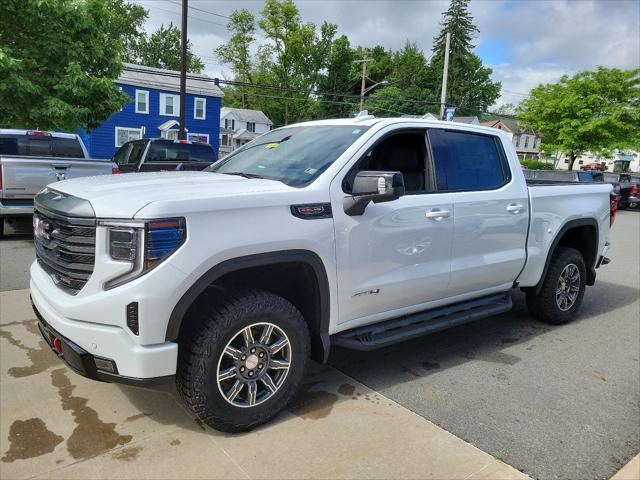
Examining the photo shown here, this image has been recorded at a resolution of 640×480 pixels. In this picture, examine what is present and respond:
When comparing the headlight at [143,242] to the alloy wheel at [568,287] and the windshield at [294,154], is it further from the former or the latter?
the alloy wheel at [568,287]

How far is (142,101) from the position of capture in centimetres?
3319

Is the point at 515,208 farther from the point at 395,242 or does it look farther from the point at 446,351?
the point at 395,242

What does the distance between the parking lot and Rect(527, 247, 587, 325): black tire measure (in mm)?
530

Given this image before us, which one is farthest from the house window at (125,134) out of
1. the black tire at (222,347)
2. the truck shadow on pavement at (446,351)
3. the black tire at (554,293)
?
the black tire at (222,347)

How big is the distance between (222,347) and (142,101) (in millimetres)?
33691

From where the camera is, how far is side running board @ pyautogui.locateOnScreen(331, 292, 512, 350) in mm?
3570

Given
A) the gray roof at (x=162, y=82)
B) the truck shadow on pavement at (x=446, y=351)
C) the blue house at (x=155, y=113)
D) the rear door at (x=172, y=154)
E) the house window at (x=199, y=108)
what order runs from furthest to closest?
the house window at (x=199, y=108)
the gray roof at (x=162, y=82)
the blue house at (x=155, y=113)
the rear door at (x=172, y=154)
the truck shadow on pavement at (x=446, y=351)

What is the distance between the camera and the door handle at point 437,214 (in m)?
3.81

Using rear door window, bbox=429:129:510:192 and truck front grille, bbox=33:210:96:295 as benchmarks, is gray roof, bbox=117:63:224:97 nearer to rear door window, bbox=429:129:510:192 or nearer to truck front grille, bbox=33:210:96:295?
rear door window, bbox=429:129:510:192

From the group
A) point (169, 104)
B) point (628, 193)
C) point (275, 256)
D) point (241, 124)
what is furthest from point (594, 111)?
point (241, 124)

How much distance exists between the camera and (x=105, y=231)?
8.63 ft

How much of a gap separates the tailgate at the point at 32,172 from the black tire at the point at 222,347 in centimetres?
645

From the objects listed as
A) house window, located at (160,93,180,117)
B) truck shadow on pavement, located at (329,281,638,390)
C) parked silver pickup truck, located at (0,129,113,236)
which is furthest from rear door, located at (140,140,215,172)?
house window, located at (160,93,180,117)

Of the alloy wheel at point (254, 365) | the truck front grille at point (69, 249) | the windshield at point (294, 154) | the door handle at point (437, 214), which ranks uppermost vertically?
the windshield at point (294, 154)
